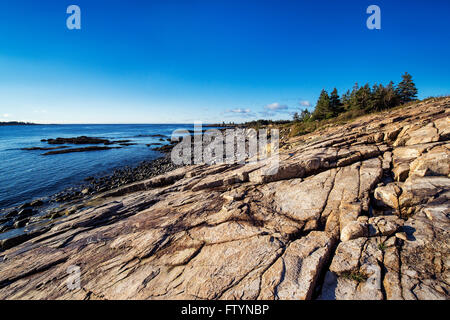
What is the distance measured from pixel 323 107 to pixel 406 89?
18488mm

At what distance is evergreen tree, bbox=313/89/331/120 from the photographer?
47737 millimetres

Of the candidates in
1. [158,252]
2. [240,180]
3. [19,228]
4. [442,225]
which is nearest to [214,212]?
[158,252]

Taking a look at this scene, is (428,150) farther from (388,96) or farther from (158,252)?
(388,96)

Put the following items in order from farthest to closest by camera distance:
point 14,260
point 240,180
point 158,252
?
point 240,180 → point 14,260 → point 158,252

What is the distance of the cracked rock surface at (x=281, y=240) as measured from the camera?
199 inches

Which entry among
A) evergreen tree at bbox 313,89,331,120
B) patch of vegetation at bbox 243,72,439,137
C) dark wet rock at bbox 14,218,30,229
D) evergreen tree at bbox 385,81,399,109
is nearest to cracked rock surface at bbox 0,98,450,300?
dark wet rock at bbox 14,218,30,229

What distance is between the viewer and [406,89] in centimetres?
4122

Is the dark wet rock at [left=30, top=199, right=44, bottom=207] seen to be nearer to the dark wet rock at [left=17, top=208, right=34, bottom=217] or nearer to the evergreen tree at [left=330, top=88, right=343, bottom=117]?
the dark wet rock at [left=17, top=208, right=34, bottom=217]

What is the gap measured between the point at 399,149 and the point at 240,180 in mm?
11454

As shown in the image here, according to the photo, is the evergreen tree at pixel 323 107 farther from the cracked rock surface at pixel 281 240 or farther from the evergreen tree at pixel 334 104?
the cracked rock surface at pixel 281 240

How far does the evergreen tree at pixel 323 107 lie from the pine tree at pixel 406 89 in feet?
50.4

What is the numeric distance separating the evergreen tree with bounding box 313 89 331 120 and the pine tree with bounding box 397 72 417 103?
1535 cm

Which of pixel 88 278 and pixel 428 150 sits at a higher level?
pixel 428 150

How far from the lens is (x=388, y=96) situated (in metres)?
36.8
